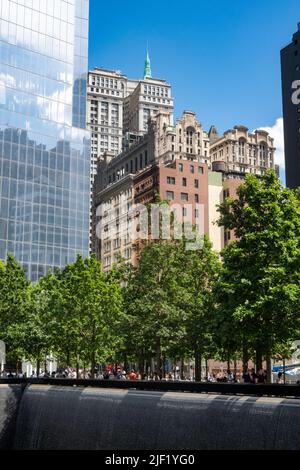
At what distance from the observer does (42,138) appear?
10212 cm

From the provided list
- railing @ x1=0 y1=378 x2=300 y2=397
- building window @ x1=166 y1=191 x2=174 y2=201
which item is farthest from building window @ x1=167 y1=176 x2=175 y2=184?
→ railing @ x1=0 y1=378 x2=300 y2=397

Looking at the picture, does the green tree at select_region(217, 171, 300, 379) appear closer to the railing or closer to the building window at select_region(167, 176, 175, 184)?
the railing

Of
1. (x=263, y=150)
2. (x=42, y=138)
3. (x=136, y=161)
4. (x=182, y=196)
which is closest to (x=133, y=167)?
(x=136, y=161)

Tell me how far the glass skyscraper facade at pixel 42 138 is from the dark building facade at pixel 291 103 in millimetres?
43043

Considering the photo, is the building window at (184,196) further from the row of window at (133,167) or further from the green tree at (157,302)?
the green tree at (157,302)

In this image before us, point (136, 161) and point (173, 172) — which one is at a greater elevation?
point (136, 161)

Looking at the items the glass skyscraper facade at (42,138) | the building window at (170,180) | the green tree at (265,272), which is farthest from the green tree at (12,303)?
the building window at (170,180)

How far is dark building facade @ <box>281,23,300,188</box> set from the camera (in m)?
128

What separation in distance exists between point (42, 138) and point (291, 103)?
55.2 m

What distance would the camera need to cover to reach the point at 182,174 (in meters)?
140

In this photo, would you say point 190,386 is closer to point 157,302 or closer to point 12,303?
point 157,302

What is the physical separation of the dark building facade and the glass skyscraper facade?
4304 centimetres

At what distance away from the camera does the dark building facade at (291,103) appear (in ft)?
421
